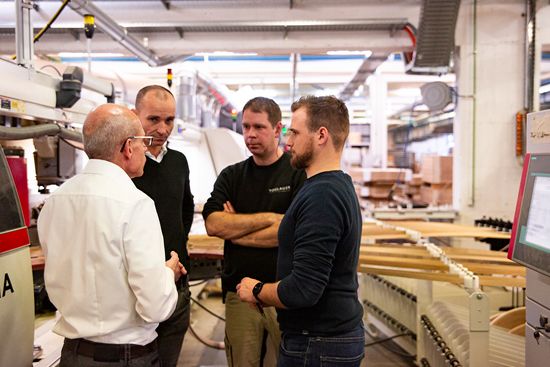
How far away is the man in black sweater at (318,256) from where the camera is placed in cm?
142

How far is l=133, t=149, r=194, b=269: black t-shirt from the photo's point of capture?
203 cm

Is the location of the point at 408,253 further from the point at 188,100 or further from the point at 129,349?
the point at 188,100

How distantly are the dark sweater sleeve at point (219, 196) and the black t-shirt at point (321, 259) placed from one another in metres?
0.68

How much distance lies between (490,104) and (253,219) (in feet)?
13.5

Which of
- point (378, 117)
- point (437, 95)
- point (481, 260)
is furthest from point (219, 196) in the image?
point (378, 117)

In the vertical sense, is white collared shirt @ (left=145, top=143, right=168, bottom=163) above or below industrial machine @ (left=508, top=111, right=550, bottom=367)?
above

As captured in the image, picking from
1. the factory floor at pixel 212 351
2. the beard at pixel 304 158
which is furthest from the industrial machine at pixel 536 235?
the factory floor at pixel 212 351

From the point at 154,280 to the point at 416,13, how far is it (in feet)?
15.0

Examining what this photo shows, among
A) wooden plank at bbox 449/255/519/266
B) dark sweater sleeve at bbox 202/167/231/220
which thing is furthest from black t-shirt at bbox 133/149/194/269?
wooden plank at bbox 449/255/519/266

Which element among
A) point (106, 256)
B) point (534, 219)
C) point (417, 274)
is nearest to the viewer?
point (106, 256)

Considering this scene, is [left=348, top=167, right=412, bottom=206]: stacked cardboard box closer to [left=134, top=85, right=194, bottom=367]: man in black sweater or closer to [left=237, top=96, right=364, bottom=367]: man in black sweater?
[left=134, top=85, right=194, bottom=367]: man in black sweater

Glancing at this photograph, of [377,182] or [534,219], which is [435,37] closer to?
[377,182]

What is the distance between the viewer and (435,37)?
4.91 m

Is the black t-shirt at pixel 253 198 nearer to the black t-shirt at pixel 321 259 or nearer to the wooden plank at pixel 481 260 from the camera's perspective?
the black t-shirt at pixel 321 259
